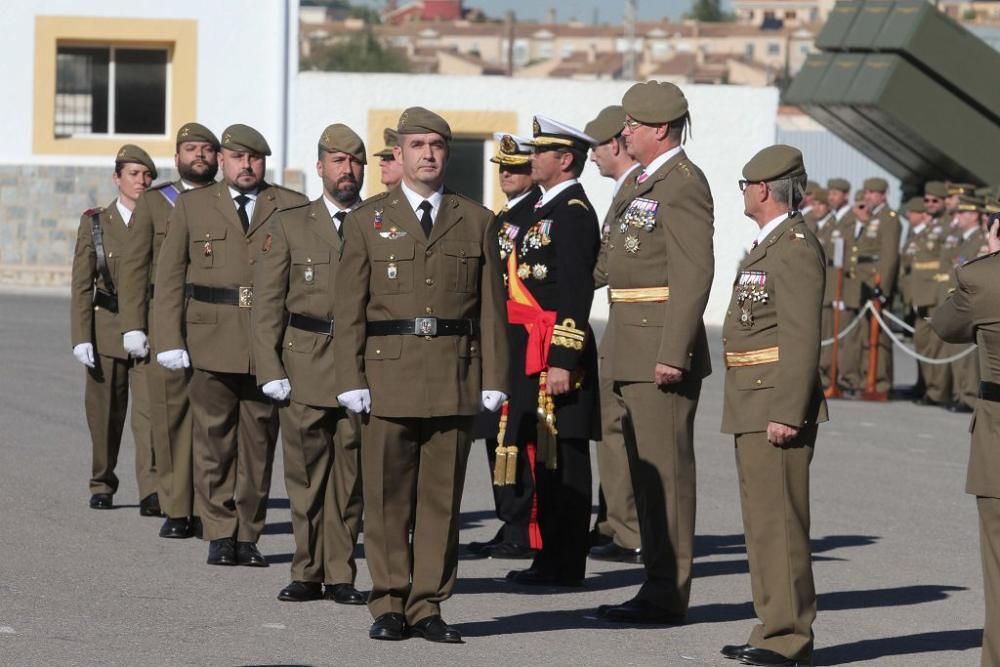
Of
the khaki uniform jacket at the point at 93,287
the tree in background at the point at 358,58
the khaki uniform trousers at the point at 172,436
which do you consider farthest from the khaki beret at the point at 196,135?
the tree in background at the point at 358,58

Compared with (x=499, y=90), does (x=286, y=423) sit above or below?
below

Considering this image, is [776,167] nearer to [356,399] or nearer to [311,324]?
[356,399]

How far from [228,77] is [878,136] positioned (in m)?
10.1

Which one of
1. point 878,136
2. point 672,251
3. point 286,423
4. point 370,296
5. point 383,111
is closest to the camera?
point 370,296

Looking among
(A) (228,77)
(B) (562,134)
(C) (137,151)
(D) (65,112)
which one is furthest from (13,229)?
(B) (562,134)

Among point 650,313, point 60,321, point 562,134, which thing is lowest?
point 60,321

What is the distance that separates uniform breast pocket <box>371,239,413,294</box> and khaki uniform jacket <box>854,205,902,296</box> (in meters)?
12.8

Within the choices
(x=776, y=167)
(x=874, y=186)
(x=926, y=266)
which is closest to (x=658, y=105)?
(x=776, y=167)

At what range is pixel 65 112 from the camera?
28.5 m

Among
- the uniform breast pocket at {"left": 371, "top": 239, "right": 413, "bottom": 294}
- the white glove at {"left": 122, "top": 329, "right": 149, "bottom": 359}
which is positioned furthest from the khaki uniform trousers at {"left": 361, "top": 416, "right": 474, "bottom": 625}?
the white glove at {"left": 122, "top": 329, "right": 149, "bottom": 359}

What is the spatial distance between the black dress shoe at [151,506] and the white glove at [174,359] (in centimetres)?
135

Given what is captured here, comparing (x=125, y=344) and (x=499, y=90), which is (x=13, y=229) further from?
(x=125, y=344)

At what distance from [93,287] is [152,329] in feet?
3.10

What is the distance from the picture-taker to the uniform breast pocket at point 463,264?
7.75 metres
